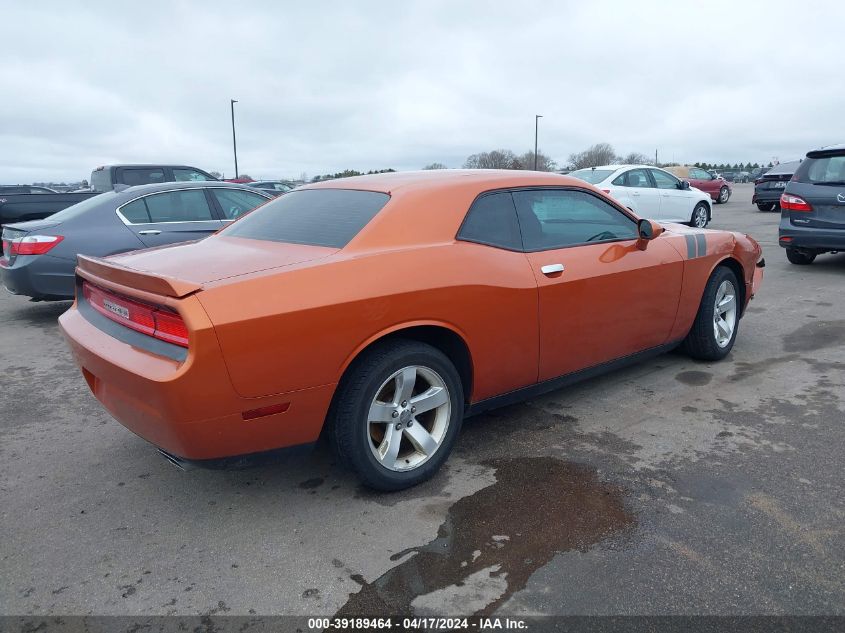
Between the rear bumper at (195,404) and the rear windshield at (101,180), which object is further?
the rear windshield at (101,180)

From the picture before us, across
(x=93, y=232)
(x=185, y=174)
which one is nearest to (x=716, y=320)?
(x=93, y=232)

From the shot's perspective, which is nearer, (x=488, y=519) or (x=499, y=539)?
(x=499, y=539)

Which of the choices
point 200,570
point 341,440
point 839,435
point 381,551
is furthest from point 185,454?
point 839,435

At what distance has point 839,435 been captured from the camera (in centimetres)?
354

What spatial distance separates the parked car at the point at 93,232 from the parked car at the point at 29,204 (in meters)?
3.10

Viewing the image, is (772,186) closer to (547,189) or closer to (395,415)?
(547,189)

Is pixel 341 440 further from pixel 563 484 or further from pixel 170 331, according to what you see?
pixel 563 484

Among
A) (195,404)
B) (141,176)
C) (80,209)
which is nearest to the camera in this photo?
(195,404)

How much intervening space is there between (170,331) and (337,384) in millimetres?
695

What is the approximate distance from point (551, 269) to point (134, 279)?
2055 millimetres

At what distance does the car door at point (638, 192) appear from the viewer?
12359mm

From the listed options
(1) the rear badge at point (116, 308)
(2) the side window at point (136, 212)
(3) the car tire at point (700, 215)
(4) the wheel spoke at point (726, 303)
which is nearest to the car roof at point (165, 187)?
(2) the side window at point (136, 212)

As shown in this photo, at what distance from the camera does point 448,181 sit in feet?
11.6

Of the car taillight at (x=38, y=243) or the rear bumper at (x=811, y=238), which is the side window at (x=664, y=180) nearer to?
the rear bumper at (x=811, y=238)
